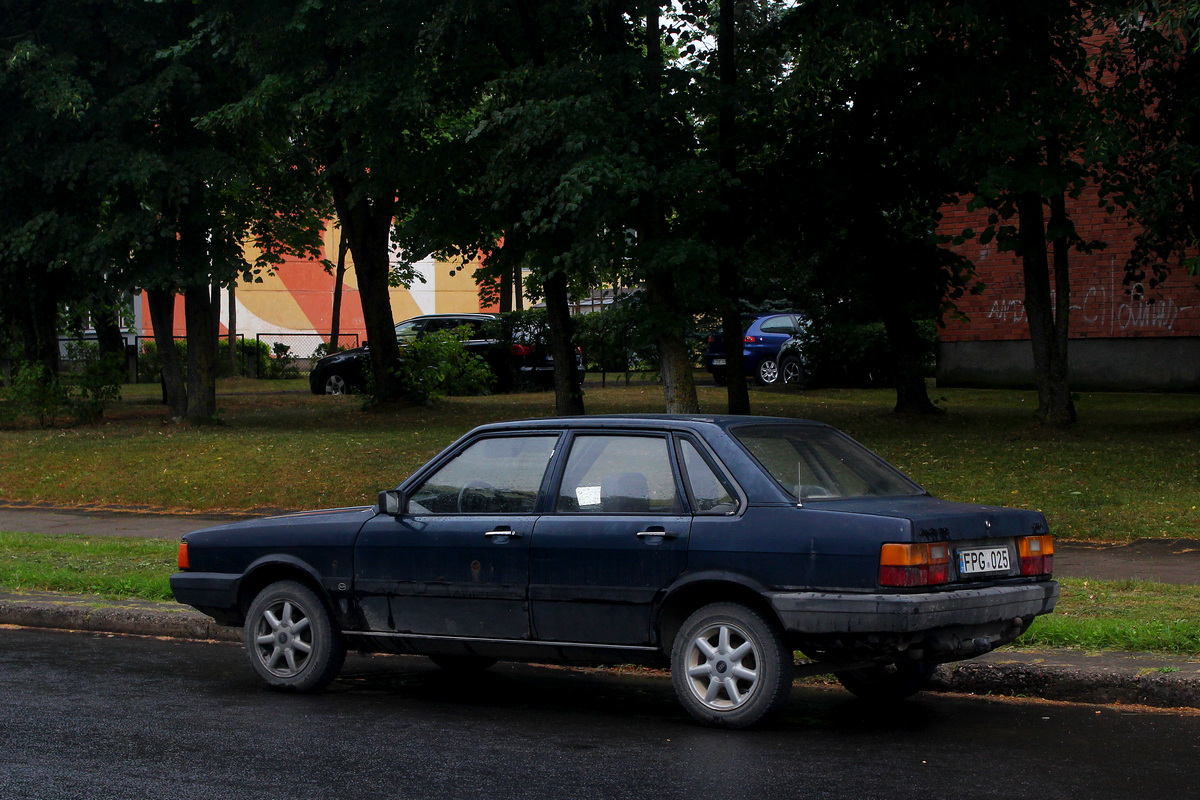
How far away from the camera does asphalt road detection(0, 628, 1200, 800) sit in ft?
17.2

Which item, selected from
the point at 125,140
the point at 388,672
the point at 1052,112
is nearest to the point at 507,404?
the point at 125,140

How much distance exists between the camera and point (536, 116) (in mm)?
15859

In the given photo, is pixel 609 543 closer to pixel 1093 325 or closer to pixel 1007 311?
pixel 1093 325

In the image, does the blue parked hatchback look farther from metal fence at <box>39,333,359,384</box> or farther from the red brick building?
metal fence at <box>39,333,359,384</box>

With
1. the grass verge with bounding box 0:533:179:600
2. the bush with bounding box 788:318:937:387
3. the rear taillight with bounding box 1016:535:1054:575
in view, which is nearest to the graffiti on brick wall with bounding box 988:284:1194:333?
the bush with bounding box 788:318:937:387

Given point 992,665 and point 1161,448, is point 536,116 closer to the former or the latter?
point 1161,448

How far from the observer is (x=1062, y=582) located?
9.47 meters

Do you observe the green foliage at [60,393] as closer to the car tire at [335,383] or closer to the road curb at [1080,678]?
the car tire at [335,383]

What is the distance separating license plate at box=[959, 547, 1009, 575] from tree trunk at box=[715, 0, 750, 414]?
35.1 feet

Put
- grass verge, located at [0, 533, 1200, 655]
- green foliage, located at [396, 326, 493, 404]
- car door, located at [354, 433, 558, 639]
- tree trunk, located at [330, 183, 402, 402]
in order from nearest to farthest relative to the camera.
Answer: car door, located at [354, 433, 558, 639] → grass verge, located at [0, 533, 1200, 655] → tree trunk, located at [330, 183, 402, 402] → green foliage, located at [396, 326, 493, 404]

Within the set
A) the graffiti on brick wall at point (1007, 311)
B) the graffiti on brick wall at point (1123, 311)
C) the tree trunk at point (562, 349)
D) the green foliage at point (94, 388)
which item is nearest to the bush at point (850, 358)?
the graffiti on brick wall at point (1007, 311)

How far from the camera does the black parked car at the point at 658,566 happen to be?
589 centimetres

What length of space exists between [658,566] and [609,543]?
0.94 ft

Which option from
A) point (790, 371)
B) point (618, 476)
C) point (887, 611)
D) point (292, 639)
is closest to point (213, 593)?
point (292, 639)
